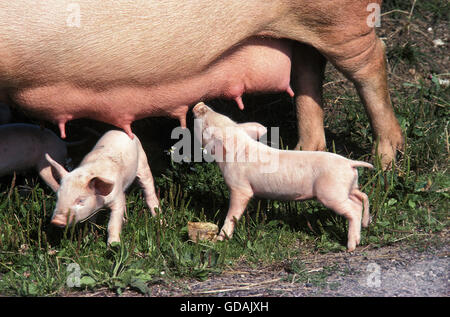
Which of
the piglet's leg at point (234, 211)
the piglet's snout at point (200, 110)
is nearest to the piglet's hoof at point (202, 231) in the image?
the piglet's leg at point (234, 211)

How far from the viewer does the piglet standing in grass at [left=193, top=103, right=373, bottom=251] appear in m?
3.61

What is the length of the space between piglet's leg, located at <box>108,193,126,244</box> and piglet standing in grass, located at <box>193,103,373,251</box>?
519 millimetres

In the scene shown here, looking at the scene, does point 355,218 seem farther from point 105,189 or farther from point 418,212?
point 105,189

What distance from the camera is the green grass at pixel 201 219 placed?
3.49 m

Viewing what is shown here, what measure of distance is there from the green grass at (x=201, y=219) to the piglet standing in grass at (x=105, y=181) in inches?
3.9

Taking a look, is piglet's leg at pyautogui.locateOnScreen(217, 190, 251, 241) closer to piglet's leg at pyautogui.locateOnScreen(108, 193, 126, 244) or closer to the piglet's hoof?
the piglet's hoof

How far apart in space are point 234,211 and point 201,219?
0.33m

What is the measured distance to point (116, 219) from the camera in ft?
12.7

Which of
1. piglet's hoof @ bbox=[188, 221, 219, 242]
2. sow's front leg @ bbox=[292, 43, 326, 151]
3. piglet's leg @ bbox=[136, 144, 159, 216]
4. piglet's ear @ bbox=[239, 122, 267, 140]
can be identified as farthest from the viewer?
sow's front leg @ bbox=[292, 43, 326, 151]

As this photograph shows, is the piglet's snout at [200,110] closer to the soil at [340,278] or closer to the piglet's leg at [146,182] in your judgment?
the piglet's leg at [146,182]

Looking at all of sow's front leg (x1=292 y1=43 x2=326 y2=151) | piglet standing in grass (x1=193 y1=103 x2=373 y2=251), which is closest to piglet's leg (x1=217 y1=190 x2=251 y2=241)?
piglet standing in grass (x1=193 y1=103 x2=373 y2=251)

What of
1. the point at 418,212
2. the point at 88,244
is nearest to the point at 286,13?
the point at 418,212

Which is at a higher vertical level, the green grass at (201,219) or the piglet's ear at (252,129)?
the piglet's ear at (252,129)

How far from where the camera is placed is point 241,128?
3928mm
